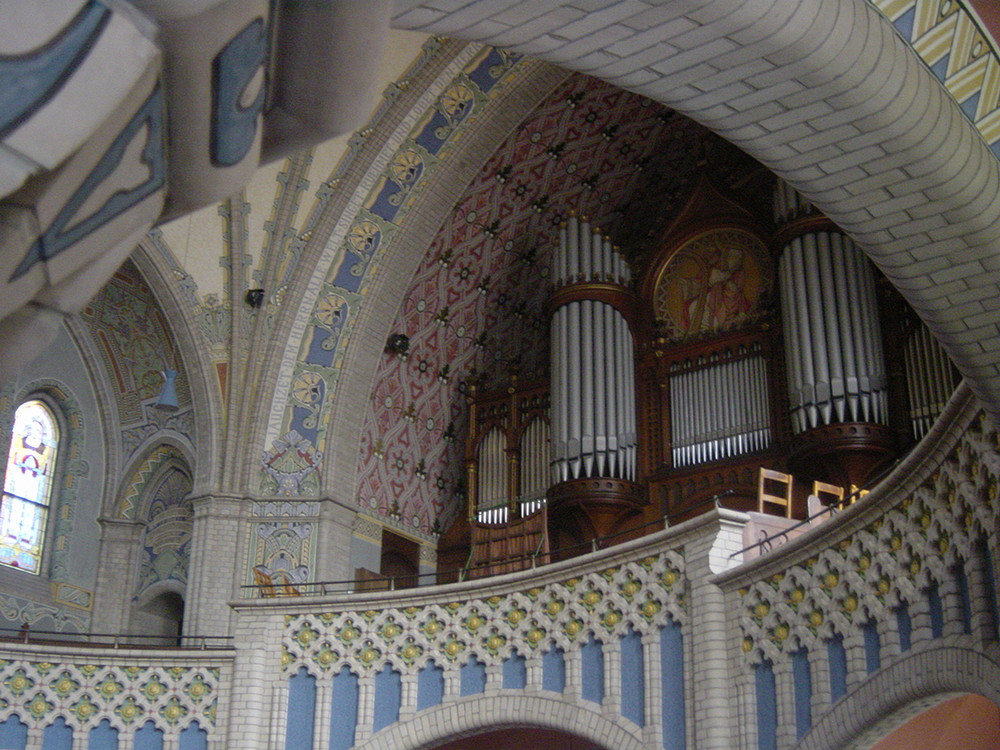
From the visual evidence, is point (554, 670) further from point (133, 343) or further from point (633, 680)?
point (133, 343)

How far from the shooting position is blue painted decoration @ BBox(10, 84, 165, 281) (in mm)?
1504

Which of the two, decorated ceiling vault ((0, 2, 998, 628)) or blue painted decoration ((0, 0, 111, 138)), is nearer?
blue painted decoration ((0, 0, 111, 138))

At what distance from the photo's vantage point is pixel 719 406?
14148 mm

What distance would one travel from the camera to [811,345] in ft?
43.0

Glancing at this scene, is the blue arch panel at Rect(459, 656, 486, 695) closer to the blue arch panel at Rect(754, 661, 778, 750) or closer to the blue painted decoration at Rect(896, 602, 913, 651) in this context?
the blue arch panel at Rect(754, 661, 778, 750)

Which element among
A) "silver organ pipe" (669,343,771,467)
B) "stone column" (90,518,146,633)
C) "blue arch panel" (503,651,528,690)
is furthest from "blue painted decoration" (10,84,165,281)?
"stone column" (90,518,146,633)

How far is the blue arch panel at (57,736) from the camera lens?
11719 mm

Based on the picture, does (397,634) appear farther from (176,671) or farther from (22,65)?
(22,65)

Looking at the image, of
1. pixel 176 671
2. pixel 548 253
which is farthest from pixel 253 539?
pixel 548 253

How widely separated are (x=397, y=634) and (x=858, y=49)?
8620 mm

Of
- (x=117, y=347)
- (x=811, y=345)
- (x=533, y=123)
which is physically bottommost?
(x=811, y=345)

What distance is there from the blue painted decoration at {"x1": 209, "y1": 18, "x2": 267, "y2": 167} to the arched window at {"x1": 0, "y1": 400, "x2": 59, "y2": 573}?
13.8 meters

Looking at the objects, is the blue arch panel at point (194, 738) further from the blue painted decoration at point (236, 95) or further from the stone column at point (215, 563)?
the blue painted decoration at point (236, 95)

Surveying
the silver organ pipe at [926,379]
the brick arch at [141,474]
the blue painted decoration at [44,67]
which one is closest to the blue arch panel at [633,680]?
the silver organ pipe at [926,379]
